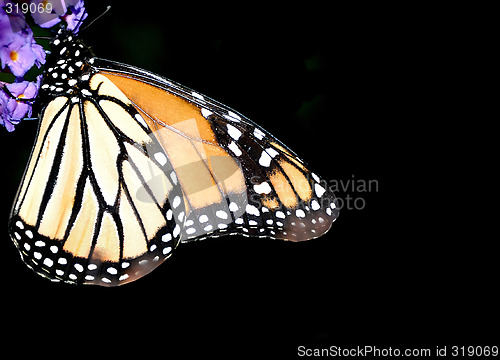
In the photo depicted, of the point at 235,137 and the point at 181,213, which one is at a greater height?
the point at 235,137

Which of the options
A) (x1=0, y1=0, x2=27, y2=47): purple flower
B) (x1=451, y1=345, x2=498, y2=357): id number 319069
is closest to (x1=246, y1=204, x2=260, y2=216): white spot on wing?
(x1=0, y1=0, x2=27, y2=47): purple flower

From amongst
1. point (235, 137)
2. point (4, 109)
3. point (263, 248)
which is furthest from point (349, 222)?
point (4, 109)

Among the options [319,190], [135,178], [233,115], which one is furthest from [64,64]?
[319,190]

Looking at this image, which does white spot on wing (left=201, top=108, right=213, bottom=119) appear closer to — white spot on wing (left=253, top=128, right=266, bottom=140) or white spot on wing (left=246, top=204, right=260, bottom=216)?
white spot on wing (left=253, top=128, right=266, bottom=140)

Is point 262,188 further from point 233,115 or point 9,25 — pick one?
point 9,25

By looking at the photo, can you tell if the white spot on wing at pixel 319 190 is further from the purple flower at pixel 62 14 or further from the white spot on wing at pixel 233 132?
the purple flower at pixel 62 14

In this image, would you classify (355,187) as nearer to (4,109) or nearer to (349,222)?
(349,222)
